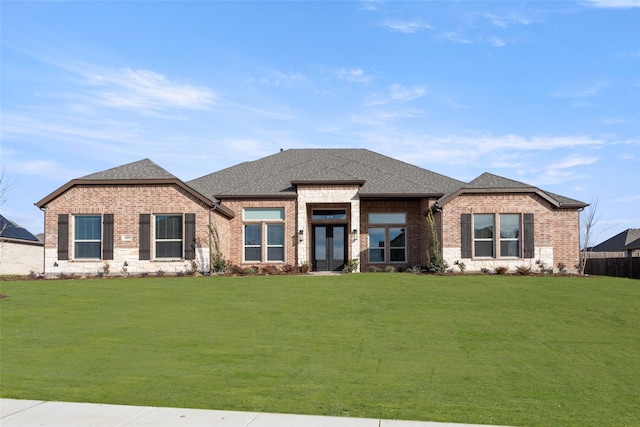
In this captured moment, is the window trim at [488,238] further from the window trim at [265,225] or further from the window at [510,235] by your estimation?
the window trim at [265,225]

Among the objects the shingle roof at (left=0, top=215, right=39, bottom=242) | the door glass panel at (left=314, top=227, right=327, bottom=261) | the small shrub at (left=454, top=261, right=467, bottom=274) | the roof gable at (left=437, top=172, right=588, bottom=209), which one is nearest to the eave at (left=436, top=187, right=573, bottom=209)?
the roof gable at (left=437, top=172, right=588, bottom=209)

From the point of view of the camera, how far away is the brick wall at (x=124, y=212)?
1017 inches

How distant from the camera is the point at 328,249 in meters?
29.8

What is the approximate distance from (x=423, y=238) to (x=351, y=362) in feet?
56.7

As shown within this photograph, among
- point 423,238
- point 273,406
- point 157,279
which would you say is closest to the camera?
point 273,406

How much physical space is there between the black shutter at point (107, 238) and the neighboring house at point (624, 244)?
37.0 m

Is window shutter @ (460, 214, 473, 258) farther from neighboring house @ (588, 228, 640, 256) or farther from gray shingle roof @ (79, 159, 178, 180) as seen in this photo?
neighboring house @ (588, 228, 640, 256)

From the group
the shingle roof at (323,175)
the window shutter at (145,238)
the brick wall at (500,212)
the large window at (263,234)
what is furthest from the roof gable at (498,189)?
the window shutter at (145,238)

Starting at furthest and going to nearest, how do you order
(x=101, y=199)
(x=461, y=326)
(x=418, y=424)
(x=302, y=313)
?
(x=101, y=199), (x=302, y=313), (x=461, y=326), (x=418, y=424)

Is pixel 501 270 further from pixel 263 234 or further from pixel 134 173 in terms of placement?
pixel 134 173

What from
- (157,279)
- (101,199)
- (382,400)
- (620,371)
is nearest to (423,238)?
(157,279)

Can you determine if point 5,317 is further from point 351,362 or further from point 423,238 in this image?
point 423,238

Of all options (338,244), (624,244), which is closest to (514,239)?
(338,244)

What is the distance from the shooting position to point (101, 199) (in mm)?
26141
